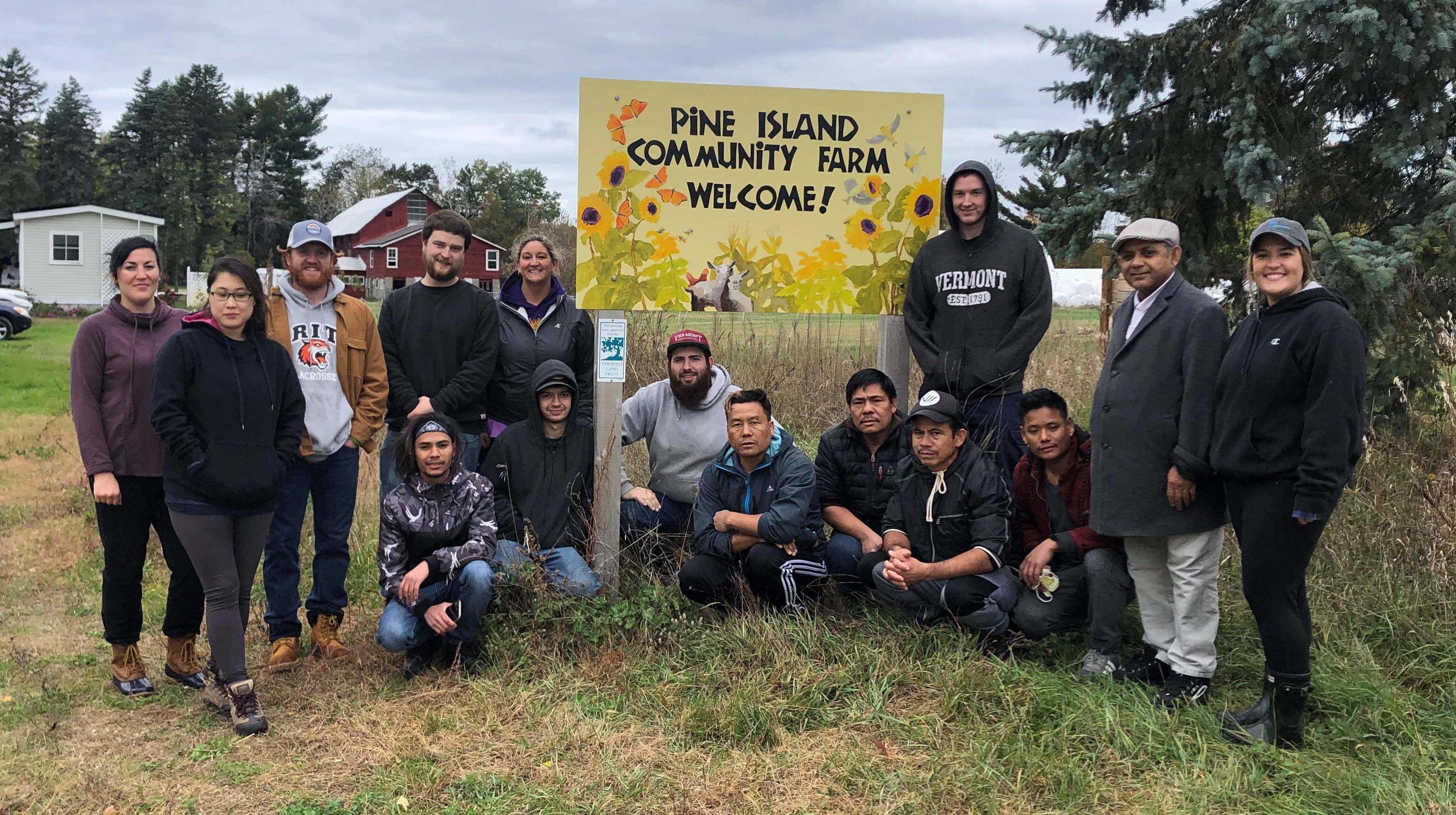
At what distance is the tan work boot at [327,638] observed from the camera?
479cm

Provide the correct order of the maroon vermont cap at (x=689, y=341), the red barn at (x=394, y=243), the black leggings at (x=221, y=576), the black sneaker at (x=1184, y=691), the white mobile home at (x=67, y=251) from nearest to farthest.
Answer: the black sneaker at (x=1184, y=691)
the black leggings at (x=221, y=576)
the maroon vermont cap at (x=689, y=341)
the white mobile home at (x=67, y=251)
the red barn at (x=394, y=243)

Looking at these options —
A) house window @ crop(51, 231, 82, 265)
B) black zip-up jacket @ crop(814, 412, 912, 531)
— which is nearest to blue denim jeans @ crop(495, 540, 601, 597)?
black zip-up jacket @ crop(814, 412, 912, 531)

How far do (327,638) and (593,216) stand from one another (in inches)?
91.7

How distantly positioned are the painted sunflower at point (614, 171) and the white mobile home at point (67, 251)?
38.8 metres

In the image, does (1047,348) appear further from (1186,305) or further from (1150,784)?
(1150,784)

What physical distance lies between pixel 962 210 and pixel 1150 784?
99.0 inches

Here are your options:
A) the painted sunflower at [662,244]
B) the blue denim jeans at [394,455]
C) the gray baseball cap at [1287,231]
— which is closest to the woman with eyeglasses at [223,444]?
the blue denim jeans at [394,455]

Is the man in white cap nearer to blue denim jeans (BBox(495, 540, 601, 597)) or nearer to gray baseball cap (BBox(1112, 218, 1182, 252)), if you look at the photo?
gray baseball cap (BBox(1112, 218, 1182, 252))

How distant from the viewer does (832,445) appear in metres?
4.83

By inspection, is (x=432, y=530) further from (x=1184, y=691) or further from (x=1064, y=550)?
(x=1184, y=691)

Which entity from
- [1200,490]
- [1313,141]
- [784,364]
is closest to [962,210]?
[1200,490]

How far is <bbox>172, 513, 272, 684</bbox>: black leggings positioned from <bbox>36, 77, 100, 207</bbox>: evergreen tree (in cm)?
6070

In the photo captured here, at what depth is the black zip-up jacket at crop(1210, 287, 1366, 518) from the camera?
3.30m

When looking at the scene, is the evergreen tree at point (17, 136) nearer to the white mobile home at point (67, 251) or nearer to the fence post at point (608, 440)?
the white mobile home at point (67, 251)
